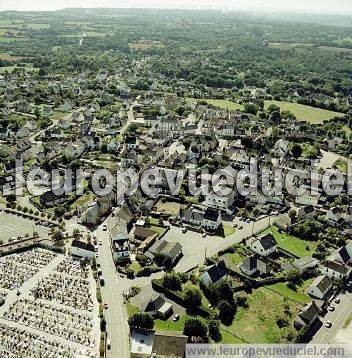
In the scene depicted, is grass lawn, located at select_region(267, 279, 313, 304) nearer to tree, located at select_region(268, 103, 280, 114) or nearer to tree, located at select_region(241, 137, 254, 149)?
tree, located at select_region(241, 137, 254, 149)

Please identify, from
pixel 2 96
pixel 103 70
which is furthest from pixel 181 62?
pixel 2 96

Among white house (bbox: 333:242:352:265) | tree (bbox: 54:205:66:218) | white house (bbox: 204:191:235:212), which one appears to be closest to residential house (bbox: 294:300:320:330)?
white house (bbox: 333:242:352:265)

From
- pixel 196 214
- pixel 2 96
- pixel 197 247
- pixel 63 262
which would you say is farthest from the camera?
pixel 2 96

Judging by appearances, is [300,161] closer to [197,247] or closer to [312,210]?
[312,210]

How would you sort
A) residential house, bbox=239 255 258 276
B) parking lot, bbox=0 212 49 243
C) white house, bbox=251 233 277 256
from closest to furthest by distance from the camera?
1. residential house, bbox=239 255 258 276
2. white house, bbox=251 233 277 256
3. parking lot, bbox=0 212 49 243

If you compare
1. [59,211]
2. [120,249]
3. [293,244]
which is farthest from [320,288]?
[59,211]

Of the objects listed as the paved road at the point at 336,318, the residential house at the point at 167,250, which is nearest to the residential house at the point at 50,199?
the residential house at the point at 167,250

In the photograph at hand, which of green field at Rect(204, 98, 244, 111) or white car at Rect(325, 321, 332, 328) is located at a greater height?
green field at Rect(204, 98, 244, 111)
